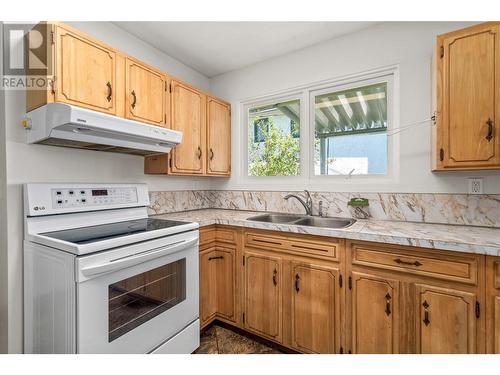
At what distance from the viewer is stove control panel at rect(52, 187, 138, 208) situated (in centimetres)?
155

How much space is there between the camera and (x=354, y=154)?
2.23 m

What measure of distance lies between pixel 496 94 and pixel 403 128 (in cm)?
56

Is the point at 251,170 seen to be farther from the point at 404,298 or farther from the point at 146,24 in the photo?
the point at 404,298

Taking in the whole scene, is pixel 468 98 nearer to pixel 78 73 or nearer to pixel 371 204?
pixel 371 204

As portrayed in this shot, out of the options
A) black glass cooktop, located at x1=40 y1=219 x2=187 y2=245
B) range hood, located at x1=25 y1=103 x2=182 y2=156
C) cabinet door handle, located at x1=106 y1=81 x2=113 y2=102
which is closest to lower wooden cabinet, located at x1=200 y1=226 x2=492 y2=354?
black glass cooktop, located at x1=40 y1=219 x2=187 y2=245

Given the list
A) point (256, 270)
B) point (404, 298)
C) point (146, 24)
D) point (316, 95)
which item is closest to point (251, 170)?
point (316, 95)

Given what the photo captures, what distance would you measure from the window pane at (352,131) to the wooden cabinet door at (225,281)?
1128 millimetres

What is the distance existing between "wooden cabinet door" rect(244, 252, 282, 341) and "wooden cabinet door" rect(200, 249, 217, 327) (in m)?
0.30

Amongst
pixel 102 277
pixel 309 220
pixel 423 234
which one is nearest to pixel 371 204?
pixel 309 220

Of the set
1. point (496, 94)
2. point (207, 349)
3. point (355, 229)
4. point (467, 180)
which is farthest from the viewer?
point (207, 349)

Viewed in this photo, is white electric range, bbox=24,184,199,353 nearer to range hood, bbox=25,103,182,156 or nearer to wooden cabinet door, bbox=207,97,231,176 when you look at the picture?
range hood, bbox=25,103,182,156

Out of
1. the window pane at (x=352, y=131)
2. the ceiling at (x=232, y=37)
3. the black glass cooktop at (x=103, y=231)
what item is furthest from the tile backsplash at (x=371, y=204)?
the ceiling at (x=232, y=37)

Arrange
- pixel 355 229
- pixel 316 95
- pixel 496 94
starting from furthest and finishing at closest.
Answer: pixel 316 95 < pixel 355 229 < pixel 496 94

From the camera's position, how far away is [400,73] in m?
1.94
